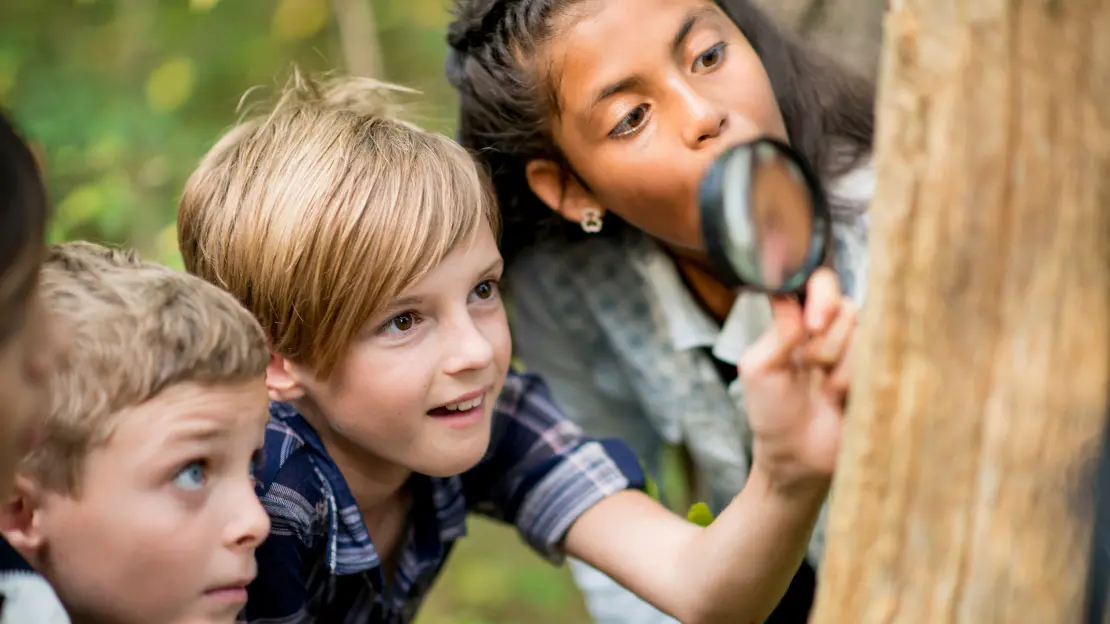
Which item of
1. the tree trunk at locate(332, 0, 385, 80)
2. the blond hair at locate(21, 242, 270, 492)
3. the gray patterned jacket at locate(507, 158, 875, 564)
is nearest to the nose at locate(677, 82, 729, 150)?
the gray patterned jacket at locate(507, 158, 875, 564)

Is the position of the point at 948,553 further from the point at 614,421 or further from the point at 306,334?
the point at 614,421

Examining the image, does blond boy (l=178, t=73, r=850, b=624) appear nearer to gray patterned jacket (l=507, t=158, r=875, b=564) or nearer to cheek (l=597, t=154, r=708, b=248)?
cheek (l=597, t=154, r=708, b=248)

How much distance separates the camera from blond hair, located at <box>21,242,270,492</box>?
147 cm

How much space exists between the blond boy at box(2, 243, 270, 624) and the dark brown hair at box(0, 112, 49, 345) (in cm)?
29

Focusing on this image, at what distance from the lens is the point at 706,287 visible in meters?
2.38

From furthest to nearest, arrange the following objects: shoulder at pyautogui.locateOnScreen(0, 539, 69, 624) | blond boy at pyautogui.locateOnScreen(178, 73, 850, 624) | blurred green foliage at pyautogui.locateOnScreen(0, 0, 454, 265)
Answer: blurred green foliage at pyautogui.locateOnScreen(0, 0, 454, 265) < blond boy at pyautogui.locateOnScreen(178, 73, 850, 624) < shoulder at pyautogui.locateOnScreen(0, 539, 69, 624)

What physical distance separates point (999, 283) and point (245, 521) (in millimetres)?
984

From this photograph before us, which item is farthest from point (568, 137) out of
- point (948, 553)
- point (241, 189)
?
point (948, 553)

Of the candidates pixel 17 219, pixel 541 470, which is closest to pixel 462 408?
pixel 541 470

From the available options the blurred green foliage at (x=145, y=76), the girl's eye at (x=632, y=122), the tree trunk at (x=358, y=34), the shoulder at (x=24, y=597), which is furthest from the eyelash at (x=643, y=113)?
the tree trunk at (x=358, y=34)

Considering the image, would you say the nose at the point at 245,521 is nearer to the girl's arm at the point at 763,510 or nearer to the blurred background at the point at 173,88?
the girl's arm at the point at 763,510

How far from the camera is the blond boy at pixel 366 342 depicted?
1772mm

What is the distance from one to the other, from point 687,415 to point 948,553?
132 centimetres

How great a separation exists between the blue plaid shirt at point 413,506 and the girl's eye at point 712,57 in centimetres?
66
